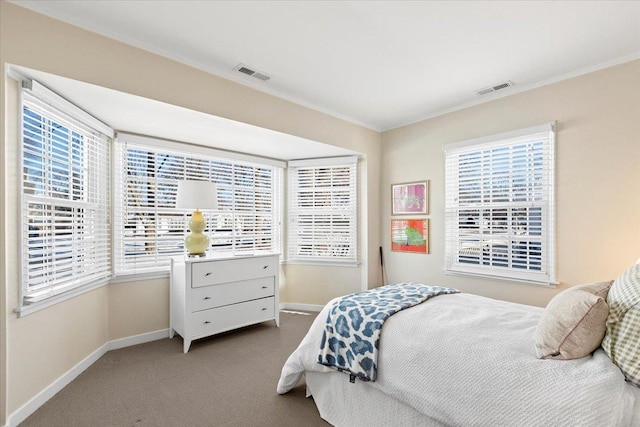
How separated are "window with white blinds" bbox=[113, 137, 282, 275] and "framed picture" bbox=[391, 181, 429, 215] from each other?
174cm

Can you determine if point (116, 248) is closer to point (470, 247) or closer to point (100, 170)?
point (100, 170)

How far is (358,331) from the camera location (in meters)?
1.88

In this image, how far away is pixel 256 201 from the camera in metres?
4.29

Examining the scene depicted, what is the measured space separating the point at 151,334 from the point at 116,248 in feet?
3.12

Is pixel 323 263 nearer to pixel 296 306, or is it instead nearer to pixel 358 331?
pixel 296 306

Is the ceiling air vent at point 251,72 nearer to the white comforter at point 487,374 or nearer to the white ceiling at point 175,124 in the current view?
the white ceiling at point 175,124

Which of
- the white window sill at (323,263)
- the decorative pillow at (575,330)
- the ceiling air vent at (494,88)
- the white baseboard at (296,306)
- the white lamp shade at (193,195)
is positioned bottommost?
the white baseboard at (296,306)

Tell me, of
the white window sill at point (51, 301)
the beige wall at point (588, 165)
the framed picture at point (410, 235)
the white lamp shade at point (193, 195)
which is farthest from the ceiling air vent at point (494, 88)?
the white window sill at point (51, 301)

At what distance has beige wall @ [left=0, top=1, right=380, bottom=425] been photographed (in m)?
1.91

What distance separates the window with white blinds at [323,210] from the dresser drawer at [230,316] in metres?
1.04

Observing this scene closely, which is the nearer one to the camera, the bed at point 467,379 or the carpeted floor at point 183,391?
the bed at point 467,379

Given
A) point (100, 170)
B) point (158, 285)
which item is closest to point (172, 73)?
point (100, 170)

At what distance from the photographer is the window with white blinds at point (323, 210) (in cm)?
433

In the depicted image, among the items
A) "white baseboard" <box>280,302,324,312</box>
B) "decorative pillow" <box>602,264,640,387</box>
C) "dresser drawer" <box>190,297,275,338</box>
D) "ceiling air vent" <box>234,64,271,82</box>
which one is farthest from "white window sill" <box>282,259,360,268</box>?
"decorative pillow" <box>602,264,640,387</box>
